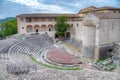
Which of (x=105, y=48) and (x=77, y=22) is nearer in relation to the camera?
(x=105, y=48)

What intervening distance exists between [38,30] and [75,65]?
853 inches

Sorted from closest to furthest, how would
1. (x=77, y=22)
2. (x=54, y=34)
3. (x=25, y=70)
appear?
(x=25, y=70), (x=77, y=22), (x=54, y=34)

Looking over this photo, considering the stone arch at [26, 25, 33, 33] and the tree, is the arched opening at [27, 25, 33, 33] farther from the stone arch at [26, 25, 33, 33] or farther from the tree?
the tree

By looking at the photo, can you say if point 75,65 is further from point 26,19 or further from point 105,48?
point 26,19

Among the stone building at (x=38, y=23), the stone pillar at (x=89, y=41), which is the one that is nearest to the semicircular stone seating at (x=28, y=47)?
the stone building at (x=38, y=23)

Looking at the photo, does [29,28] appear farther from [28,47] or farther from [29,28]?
[28,47]

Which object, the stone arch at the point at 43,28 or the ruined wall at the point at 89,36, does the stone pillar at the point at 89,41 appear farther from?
the stone arch at the point at 43,28

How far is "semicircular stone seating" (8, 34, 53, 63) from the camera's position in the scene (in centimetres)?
2439

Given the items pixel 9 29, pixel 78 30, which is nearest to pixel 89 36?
pixel 78 30

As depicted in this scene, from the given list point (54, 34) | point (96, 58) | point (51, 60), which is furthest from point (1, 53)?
point (54, 34)

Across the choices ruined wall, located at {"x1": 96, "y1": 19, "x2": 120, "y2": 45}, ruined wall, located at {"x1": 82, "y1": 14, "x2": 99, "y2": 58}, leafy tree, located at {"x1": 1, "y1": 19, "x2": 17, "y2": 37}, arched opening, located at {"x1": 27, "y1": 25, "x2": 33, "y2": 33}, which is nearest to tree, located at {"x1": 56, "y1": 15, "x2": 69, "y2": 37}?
arched opening, located at {"x1": 27, "y1": 25, "x2": 33, "y2": 33}

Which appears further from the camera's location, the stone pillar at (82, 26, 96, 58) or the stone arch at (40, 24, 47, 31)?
the stone arch at (40, 24, 47, 31)

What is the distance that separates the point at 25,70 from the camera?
47.3 feet

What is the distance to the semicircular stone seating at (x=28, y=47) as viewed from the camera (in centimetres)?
2439
